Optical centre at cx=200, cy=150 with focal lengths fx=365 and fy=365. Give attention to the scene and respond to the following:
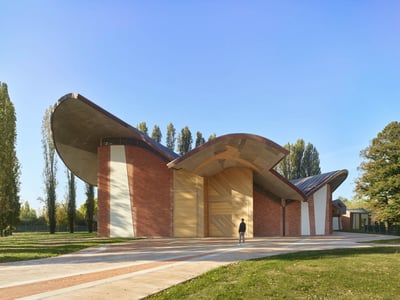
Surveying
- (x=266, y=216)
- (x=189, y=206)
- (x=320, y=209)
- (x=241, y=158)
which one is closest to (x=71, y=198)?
(x=189, y=206)

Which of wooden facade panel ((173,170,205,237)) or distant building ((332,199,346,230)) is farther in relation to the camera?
distant building ((332,199,346,230))

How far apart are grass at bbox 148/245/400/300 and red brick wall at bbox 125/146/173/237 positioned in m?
16.0

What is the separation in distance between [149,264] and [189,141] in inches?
1814

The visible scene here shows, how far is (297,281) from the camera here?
892 centimetres

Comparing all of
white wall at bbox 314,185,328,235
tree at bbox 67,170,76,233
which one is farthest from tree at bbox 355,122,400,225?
tree at bbox 67,170,76,233

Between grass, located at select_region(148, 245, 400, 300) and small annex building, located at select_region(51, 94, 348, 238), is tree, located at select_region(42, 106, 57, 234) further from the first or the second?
grass, located at select_region(148, 245, 400, 300)

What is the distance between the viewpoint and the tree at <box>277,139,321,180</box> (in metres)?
60.1

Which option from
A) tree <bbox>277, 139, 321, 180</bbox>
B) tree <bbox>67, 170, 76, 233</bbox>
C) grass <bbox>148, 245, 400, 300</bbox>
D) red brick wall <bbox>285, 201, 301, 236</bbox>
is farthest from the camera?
tree <bbox>277, 139, 321, 180</bbox>

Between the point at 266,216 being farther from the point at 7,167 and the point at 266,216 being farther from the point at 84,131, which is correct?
the point at 7,167

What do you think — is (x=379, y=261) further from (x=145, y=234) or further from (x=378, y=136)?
(x=378, y=136)

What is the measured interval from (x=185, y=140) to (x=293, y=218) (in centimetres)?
2922

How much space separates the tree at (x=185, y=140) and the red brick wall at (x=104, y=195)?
29.2 metres

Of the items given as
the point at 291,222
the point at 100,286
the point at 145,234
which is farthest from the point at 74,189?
the point at 100,286

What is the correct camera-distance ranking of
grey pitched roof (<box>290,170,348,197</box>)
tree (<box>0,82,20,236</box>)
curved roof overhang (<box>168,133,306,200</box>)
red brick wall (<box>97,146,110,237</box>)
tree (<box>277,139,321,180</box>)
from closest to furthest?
curved roof overhang (<box>168,133,306,200</box>)
red brick wall (<box>97,146,110,237</box>)
grey pitched roof (<box>290,170,348,197</box>)
tree (<box>0,82,20,236</box>)
tree (<box>277,139,321,180</box>)
